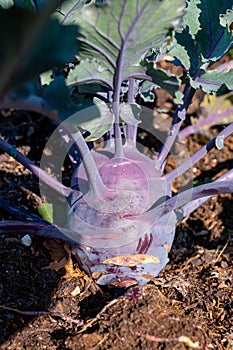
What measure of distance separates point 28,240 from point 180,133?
64cm

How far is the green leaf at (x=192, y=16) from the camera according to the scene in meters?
1.49

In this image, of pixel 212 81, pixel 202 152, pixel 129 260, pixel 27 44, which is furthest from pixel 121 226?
pixel 27 44

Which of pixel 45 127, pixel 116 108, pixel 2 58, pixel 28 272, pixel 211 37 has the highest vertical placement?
pixel 2 58

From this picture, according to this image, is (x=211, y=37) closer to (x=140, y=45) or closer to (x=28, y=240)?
(x=140, y=45)

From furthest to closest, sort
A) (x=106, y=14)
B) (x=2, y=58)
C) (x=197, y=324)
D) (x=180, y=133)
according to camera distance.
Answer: (x=180, y=133)
(x=197, y=324)
(x=106, y=14)
(x=2, y=58)

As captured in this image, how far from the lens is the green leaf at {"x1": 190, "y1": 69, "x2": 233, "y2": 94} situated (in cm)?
145

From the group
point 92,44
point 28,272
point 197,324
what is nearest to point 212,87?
point 92,44

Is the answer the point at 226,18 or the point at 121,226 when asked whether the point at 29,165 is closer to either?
the point at 121,226

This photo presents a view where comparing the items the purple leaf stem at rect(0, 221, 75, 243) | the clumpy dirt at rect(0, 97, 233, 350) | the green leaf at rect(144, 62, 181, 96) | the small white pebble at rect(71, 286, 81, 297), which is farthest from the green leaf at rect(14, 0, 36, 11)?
the small white pebble at rect(71, 286, 81, 297)

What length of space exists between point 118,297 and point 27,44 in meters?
0.92

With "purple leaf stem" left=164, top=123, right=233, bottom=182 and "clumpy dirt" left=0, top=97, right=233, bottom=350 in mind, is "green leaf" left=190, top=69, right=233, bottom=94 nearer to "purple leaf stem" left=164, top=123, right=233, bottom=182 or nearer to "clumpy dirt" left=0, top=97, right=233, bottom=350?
"purple leaf stem" left=164, top=123, right=233, bottom=182

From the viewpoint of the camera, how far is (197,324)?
1346 millimetres

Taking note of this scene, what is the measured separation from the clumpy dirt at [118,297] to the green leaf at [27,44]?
2.53 ft

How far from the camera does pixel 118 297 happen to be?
57.2 inches
